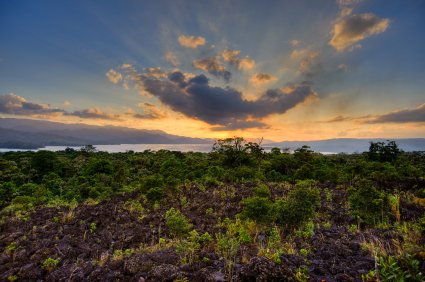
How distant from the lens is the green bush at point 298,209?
7.58 metres

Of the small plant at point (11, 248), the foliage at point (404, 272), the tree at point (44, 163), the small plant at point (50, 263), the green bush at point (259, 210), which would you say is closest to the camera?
the foliage at point (404, 272)

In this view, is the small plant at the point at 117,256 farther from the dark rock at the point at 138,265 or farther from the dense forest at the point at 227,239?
the dark rock at the point at 138,265

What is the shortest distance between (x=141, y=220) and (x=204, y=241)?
15.1 ft

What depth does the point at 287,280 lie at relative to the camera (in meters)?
3.49

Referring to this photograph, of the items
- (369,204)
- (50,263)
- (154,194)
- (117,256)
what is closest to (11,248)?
(50,263)

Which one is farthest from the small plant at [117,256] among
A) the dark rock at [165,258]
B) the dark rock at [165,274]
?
the dark rock at [165,274]

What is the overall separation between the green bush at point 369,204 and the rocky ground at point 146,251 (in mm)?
809

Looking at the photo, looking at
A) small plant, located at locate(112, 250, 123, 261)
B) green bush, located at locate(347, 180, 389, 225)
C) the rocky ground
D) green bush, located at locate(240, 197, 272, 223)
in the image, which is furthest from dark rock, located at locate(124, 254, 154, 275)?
green bush, located at locate(347, 180, 389, 225)

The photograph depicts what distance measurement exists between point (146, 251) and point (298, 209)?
21.2 feet

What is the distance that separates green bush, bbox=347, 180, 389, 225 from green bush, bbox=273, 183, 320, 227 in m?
2.35

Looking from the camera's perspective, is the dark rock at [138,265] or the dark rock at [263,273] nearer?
the dark rock at [263,273]

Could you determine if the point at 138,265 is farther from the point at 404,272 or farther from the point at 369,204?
the point at 369,204

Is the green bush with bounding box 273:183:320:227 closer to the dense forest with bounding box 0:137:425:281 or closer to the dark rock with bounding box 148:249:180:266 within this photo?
the dense forest with bounding box 0:137:425:281

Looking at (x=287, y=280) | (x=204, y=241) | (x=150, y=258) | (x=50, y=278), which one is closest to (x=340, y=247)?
(x=287, y=280)
